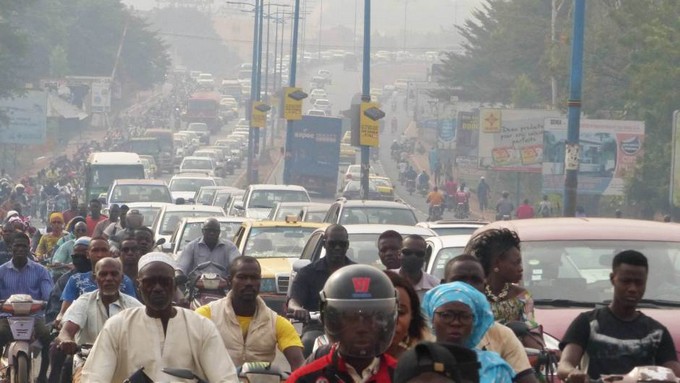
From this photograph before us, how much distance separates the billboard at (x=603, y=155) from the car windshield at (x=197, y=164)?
30869mm

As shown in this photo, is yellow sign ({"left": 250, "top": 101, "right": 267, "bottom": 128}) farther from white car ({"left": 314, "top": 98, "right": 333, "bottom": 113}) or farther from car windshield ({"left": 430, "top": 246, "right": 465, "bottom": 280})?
white car ({"left": 314, "top": 98, "right": 333, "bottom": 113})

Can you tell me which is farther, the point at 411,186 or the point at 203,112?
the point at 203,112

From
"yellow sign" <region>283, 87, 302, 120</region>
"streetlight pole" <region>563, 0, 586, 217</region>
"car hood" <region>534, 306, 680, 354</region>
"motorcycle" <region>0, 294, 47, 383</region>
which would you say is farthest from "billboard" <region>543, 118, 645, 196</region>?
"car hood" <region>534, 306, 680, 354</region>

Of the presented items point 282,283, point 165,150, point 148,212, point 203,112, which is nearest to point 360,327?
point 282,283

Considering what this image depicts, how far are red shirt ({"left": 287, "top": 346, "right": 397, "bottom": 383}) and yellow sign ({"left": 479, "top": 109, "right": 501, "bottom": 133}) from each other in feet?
170

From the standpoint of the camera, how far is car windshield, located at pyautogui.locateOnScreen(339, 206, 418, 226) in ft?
74.6

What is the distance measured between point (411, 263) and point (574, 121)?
13.8 m

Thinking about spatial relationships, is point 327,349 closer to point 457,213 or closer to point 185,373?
point 185,373

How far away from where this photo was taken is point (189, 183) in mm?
51500

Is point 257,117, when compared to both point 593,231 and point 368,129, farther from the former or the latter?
point 593,231

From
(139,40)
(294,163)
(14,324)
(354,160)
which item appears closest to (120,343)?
(14,324)

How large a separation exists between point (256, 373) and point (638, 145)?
127 feet

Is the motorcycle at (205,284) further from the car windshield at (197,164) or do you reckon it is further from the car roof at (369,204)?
the car windshield at (197,164)

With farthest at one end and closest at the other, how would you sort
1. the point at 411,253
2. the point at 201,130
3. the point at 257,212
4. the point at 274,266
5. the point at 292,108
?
the point at 201,130
the point at 292,108
the point at 257,212
the point at 274,266
the point at 411,253
